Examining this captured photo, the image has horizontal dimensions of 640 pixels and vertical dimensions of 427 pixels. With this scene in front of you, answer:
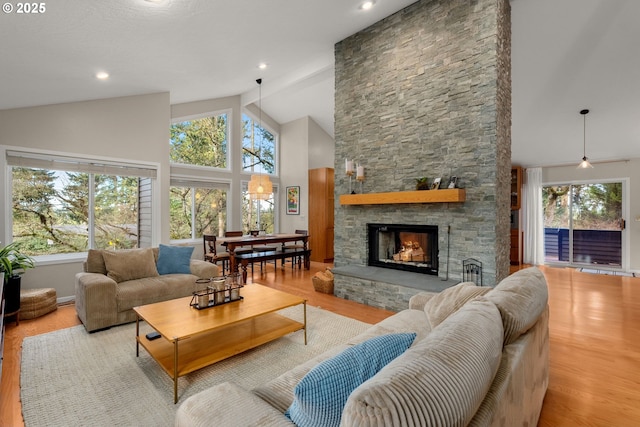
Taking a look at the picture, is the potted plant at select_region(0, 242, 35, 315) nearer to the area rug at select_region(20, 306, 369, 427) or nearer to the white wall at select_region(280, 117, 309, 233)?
the area rug at select_region(20, 306, 369, 427)

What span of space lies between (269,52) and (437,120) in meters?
2.52

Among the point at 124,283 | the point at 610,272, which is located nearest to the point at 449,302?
the point at 124,283

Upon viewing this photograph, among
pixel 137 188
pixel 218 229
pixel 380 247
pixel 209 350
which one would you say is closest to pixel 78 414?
pixel 209 350

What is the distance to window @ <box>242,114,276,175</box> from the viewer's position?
7.50 m

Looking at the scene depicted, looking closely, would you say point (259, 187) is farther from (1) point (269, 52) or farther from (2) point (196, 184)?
(1) point (269, 52)

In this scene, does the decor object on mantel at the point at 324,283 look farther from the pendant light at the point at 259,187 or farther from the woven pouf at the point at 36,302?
the woven pouf at the point at 36,302

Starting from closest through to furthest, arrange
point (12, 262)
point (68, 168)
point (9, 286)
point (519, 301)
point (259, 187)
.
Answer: point (519, 301) < point (9, 286) < point (12, 262) < point (68, 168) < point (259, 187)

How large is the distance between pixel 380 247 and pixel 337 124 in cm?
202

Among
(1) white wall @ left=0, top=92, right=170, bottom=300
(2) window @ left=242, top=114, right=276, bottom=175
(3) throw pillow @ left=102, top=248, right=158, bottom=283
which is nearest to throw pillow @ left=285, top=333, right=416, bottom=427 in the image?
(3) throw pillow @ left=102, top=248, right=158, bottom=283

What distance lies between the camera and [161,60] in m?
3.63

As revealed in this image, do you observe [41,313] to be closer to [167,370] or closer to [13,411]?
[13,411]

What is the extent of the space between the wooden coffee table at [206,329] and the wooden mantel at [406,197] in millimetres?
1814

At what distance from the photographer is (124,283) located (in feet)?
11.1

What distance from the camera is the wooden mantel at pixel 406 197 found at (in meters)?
3.28
